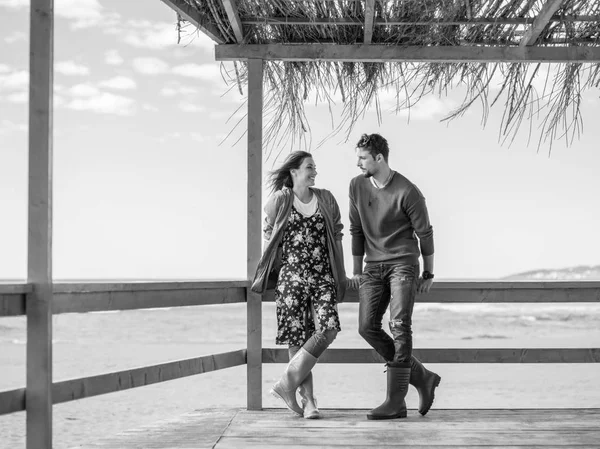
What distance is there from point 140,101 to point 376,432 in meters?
24.2

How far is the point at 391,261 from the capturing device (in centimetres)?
388

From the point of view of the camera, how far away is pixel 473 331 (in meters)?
19.9

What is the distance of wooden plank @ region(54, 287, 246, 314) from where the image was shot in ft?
9.89

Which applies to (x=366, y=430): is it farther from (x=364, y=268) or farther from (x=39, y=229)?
(x=39, y=229)

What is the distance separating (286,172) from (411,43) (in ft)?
3.60

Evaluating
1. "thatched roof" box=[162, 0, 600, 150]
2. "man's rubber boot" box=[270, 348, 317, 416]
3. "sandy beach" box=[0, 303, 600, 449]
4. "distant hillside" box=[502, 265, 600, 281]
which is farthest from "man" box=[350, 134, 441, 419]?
"distant hillside" box=[502, 265, 600, 281]

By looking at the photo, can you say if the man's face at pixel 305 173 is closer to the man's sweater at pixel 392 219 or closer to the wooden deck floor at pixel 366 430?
the man's sweater at pixel 392 219

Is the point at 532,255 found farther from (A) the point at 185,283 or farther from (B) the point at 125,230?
(A) the point at 185,283

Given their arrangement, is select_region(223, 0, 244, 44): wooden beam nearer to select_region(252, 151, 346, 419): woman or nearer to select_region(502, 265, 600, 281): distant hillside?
select_region(252, 151, 346, 419): woman

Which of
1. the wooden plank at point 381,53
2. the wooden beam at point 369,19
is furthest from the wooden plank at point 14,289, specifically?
the wooden beam at point 369,19

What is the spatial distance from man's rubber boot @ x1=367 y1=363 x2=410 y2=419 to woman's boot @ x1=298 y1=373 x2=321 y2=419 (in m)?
0.29

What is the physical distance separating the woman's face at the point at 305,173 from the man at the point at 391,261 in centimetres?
22

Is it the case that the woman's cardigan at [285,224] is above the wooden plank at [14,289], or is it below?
above

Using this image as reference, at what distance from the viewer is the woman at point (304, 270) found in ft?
12.6
